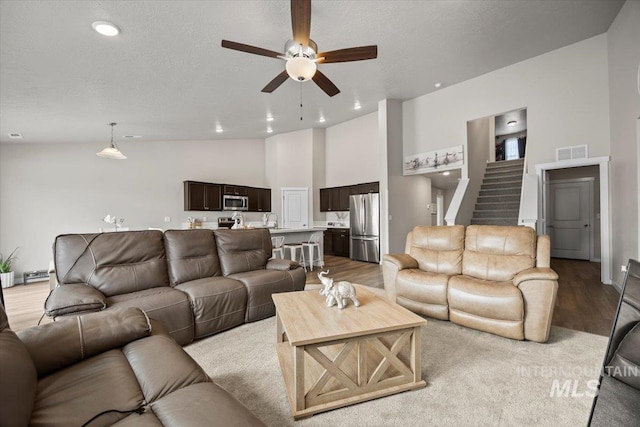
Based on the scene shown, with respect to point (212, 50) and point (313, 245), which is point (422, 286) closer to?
point (313, 245)

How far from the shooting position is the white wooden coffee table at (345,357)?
156 cm

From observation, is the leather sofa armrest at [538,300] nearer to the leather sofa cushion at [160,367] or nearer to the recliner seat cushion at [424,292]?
the recliner seat cushion at [424,292]

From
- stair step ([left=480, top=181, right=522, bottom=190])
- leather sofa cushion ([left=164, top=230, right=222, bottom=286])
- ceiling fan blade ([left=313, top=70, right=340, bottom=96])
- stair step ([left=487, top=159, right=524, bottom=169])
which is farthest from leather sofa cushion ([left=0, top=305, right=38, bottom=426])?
stair step ([left=487, top=159, right=524, bottom=169])

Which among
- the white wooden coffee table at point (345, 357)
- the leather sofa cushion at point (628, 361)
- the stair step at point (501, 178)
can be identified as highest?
the stair step at point (501, 178)

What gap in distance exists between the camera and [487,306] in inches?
97.2

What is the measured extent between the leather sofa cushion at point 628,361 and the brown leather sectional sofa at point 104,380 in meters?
1.17

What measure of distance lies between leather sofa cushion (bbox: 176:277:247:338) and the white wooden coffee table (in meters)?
0.91

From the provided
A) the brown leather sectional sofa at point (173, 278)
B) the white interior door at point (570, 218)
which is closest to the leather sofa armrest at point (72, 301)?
the brown leather sectional sofa at point (173, 278)

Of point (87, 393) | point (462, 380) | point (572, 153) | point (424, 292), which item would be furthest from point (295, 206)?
point (87, 393)

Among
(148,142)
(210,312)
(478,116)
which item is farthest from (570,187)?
(148,142)

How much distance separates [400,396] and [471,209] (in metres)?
5.43

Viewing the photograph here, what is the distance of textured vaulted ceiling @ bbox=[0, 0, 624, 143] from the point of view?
9.61 feet

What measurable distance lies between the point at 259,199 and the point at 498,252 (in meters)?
6.65

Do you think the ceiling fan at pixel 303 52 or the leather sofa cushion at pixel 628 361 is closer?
the leather sofa cushion at pixel 628 361
